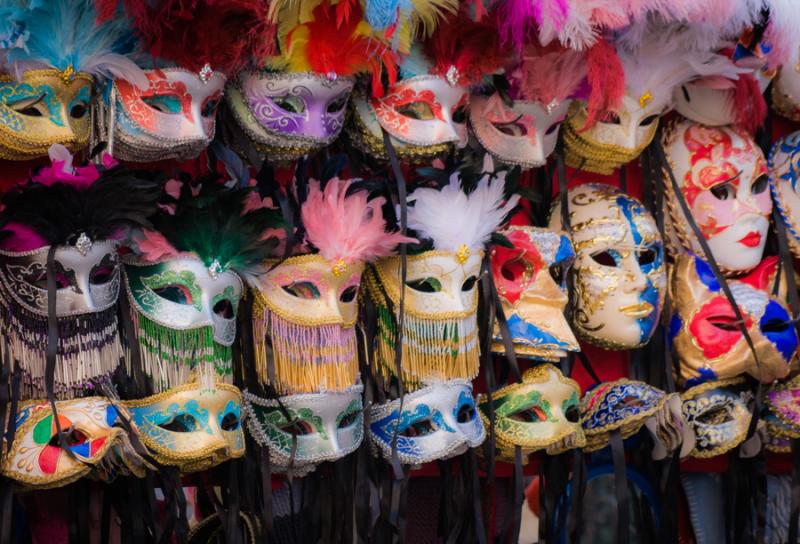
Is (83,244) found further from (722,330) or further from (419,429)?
(722,330)

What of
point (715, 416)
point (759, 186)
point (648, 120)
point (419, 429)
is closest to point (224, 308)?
point (419, 429)

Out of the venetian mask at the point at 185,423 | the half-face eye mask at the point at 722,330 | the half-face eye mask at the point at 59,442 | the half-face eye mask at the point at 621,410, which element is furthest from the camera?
the half-face eye mask at the point at 722,330

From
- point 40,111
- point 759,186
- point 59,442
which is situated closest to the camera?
point 59,442

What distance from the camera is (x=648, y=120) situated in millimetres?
2584

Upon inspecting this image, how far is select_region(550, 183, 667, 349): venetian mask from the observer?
2.53 meters

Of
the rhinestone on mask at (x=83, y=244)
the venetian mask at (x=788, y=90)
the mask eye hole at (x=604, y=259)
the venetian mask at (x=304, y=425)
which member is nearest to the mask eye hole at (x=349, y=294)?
the venetian mask at (x=304, y=425)

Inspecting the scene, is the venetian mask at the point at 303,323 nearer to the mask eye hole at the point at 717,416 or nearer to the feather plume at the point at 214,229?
the feather plume at the point at 214,229

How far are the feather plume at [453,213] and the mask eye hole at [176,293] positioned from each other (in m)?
0.45

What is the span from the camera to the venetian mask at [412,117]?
2.32m

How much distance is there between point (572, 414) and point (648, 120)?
25.0 inches

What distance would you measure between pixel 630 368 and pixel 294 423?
2.93ft

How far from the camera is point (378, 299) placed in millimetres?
2330

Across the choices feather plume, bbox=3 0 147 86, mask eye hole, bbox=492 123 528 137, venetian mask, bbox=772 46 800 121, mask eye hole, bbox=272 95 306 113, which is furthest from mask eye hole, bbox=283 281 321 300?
venetian mask, bbox=772 46 800 121

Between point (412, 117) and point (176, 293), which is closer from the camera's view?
point (176, 293)
